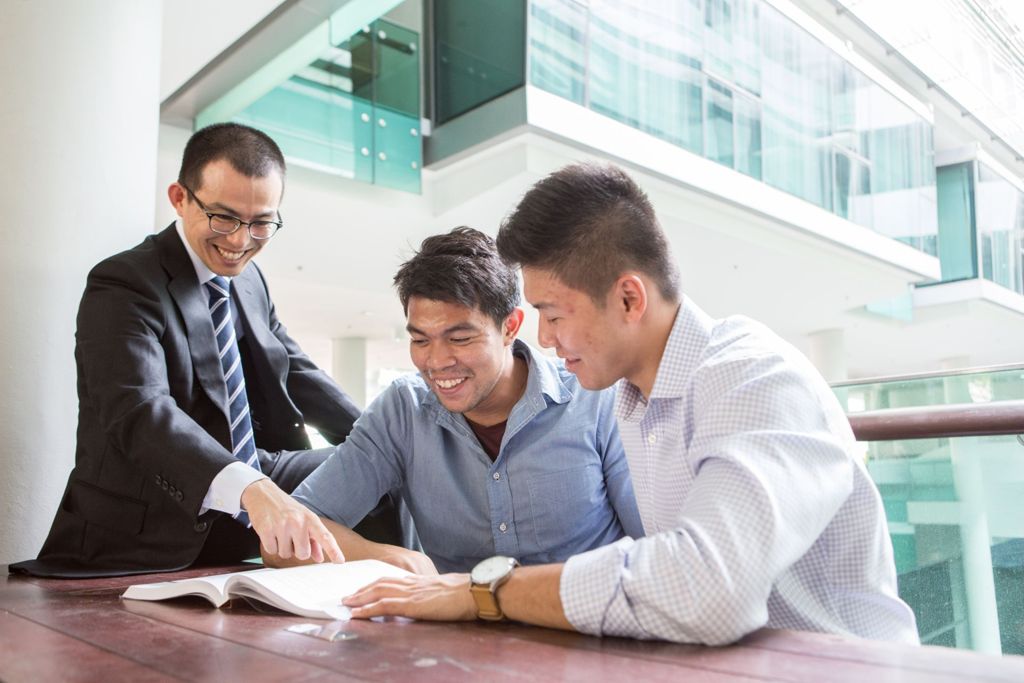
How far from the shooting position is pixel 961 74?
9.92 meters

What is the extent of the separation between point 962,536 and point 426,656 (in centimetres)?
214

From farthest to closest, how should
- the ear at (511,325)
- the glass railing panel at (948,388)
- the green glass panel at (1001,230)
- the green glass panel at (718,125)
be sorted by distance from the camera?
the green glass panel at (1001,230)
the green glass panel at (718,125)
the glass railing panel at (948,388)
the ear at (511,325)

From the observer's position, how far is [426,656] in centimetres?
105

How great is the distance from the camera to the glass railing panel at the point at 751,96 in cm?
752

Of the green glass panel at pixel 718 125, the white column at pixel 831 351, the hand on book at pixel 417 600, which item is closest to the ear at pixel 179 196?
the hand on book at pixel 417 600

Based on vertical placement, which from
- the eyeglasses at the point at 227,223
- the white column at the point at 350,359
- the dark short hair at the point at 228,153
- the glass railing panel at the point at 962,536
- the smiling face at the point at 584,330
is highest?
the white column at the point at 350,359

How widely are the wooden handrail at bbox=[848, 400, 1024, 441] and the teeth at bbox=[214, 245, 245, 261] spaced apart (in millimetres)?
1721

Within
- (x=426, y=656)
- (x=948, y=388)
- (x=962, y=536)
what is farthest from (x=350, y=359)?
(x=426, y=656)

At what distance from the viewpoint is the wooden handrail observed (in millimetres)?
2100

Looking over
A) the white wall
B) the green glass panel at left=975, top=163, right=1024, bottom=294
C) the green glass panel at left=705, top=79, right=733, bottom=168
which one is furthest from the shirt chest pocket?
the green glass panel at left=975, top=163, right=1024, bottom=294

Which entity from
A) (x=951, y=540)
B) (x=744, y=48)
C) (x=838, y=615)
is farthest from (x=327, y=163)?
(x=838, y=615)

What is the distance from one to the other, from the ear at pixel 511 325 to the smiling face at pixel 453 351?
0.09 m

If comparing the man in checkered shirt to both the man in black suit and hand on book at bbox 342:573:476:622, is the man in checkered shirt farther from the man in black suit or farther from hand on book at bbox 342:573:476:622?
the man in black suit

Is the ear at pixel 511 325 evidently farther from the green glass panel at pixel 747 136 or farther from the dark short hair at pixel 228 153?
the green glass panel at pixel 747 136
